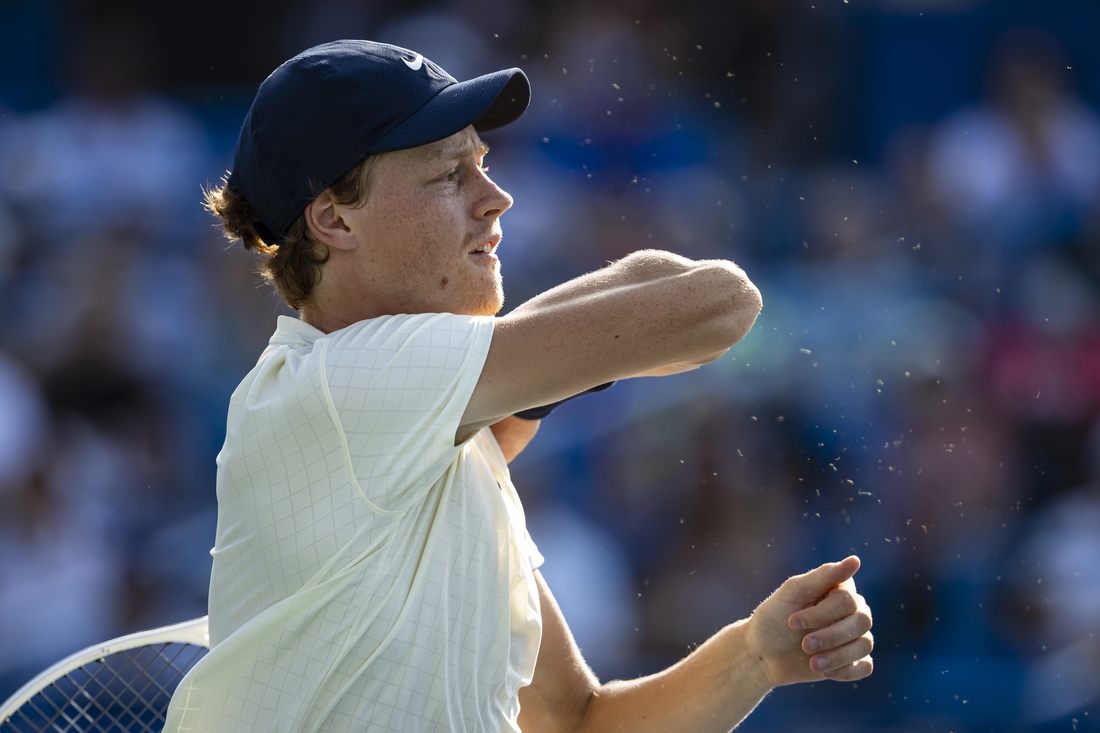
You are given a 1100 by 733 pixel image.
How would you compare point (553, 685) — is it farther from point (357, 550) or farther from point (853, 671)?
point (357, 550)

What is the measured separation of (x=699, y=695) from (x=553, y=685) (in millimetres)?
298

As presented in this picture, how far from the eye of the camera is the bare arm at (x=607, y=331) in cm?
173

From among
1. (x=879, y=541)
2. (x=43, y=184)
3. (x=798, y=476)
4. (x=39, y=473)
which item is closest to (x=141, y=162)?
(x=43, y=184)

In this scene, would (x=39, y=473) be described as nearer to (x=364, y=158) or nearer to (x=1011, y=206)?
(x=364, y=158)

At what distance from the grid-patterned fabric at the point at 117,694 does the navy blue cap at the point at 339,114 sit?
38.5 inches

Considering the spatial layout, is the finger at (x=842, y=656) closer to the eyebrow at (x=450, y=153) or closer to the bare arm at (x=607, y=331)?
the bare arm at (x=607, y=331)

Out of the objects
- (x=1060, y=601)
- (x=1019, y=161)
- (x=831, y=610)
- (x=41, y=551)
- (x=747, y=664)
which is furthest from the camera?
(x=1019, y=161)

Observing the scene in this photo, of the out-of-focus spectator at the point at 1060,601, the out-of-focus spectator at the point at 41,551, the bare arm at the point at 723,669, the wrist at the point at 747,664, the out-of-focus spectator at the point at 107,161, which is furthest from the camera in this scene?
the out-of-focus spectator at the point at 107,161

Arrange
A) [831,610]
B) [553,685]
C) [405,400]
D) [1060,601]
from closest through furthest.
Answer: [405,400] → [831,610] → [553,685] → [1060,601]

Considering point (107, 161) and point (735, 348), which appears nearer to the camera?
point (735, 348)

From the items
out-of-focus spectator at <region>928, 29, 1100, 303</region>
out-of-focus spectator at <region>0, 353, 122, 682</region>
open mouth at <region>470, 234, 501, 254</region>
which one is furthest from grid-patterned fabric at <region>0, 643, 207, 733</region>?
out-of-focus spectator at <region>928, 29, 1100, 303</region>

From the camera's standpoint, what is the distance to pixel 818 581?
203 cm

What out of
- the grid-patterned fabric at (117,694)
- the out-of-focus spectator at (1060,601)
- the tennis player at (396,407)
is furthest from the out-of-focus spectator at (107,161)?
the out-of-focus spectator at (1060,601)

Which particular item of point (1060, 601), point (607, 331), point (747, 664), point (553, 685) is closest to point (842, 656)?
point (747, 664)
